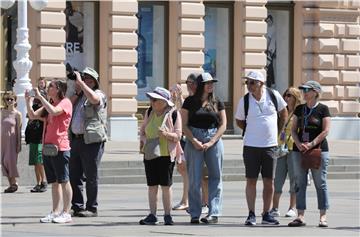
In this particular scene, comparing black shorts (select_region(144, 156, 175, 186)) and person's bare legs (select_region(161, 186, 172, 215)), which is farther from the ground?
black shorts (select_region(144, 156, 175, 186))

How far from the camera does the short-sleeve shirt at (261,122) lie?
14703mm

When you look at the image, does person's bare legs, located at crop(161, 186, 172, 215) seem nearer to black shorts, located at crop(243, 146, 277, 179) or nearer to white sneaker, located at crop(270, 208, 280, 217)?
black shorts, located at crop(243, 146, 277, 179)

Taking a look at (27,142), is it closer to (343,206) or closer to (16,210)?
(16,210)

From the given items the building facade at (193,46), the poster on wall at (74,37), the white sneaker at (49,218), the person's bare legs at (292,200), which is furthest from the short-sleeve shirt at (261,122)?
the poster on wall at (74,37)

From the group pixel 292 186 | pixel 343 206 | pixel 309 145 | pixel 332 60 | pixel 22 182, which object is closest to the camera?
pixel 309 145

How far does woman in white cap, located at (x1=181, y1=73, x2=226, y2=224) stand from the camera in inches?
587

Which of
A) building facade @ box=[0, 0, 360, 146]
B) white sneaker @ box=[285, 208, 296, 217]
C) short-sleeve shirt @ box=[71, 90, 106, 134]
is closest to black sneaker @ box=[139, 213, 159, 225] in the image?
short-sleeve shirt @ box=[71, 90, 106, 134]

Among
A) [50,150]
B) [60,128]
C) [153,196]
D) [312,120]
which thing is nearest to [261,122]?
[312,120]

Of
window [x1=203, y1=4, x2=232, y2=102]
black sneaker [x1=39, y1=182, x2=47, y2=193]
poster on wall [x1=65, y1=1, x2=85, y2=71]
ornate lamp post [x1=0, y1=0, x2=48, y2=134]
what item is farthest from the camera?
window [x1=203, y1=4, x2=232, y2=102]

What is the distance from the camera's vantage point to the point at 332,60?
1433 inches

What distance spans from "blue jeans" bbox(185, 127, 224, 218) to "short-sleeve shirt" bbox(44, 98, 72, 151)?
1463mm

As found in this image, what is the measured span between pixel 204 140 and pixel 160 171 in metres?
0.70

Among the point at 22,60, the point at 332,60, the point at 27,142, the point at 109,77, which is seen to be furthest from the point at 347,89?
the point at 27,142

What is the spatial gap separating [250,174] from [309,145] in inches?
30.5
